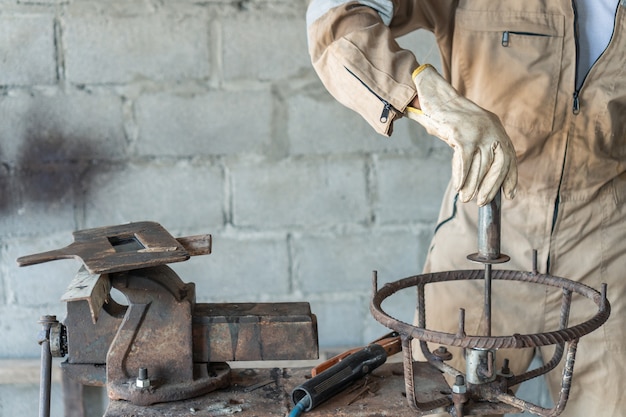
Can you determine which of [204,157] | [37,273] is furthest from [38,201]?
[204,157]

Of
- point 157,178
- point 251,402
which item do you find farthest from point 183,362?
point 157,178

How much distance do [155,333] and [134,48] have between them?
1.37 m

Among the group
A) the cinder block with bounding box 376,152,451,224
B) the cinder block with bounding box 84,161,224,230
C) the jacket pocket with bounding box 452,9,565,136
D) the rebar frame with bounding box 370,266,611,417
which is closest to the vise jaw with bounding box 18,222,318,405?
the rebar frame with bounding box 370,266,611,417

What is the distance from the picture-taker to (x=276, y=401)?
1.42 metres

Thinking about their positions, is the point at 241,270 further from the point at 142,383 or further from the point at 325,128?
the point at 142,383

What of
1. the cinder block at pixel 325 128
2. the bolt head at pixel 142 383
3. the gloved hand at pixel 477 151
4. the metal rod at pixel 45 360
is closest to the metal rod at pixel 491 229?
the gloved hand at pixel 477 151

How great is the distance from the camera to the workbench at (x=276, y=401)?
137 cm

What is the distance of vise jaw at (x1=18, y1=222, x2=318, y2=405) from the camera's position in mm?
1374

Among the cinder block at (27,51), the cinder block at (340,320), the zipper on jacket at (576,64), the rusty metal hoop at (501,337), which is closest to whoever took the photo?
the rusty metal hoop at (501,337)

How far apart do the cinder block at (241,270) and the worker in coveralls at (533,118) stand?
2.58 feet

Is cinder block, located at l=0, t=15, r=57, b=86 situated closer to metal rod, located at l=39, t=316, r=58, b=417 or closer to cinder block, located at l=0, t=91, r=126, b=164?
cinder block, located at l=0, t=91, r=126, b=164

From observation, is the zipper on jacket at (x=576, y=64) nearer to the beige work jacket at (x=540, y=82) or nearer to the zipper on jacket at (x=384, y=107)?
the beige work jacket at (x=540, y=82)

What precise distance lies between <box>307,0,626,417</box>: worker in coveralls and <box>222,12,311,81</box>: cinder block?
759mm

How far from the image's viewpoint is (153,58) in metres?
2.53
